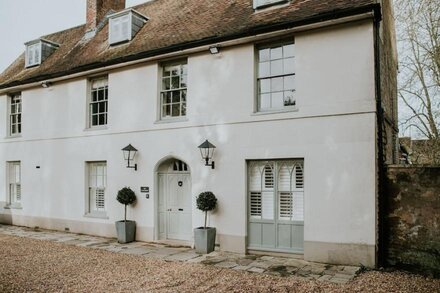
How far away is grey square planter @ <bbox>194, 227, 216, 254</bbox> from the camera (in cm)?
1047

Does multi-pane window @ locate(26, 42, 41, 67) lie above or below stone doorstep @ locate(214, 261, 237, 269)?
above

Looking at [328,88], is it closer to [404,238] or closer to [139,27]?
[404,238]

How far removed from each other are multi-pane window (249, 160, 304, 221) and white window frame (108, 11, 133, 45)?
731 cm

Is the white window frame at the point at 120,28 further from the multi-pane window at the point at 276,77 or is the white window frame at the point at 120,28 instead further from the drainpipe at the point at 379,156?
the drainpipe at the point at 379,156

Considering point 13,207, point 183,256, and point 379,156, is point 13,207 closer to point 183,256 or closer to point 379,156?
point 183,256

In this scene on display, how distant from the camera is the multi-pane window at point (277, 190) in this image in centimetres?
998

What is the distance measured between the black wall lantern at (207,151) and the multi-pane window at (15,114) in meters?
10.0

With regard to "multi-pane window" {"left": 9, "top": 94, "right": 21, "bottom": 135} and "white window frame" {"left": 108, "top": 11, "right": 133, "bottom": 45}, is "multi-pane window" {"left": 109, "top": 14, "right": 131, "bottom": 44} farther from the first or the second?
"multi-pane window" {"left": 9, "top": 94, "right": 21, "bottom": 135}

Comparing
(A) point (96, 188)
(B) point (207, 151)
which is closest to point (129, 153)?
(A) point (96, 188)

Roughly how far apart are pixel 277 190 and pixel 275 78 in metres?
3.06

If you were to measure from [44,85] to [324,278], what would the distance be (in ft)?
41.7

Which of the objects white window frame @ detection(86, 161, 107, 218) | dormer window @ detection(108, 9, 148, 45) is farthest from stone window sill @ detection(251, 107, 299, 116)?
dormer window @ detection(108, 9, 148, 45)

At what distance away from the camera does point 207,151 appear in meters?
11.0

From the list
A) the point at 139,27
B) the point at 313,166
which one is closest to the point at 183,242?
the point at 313,166
